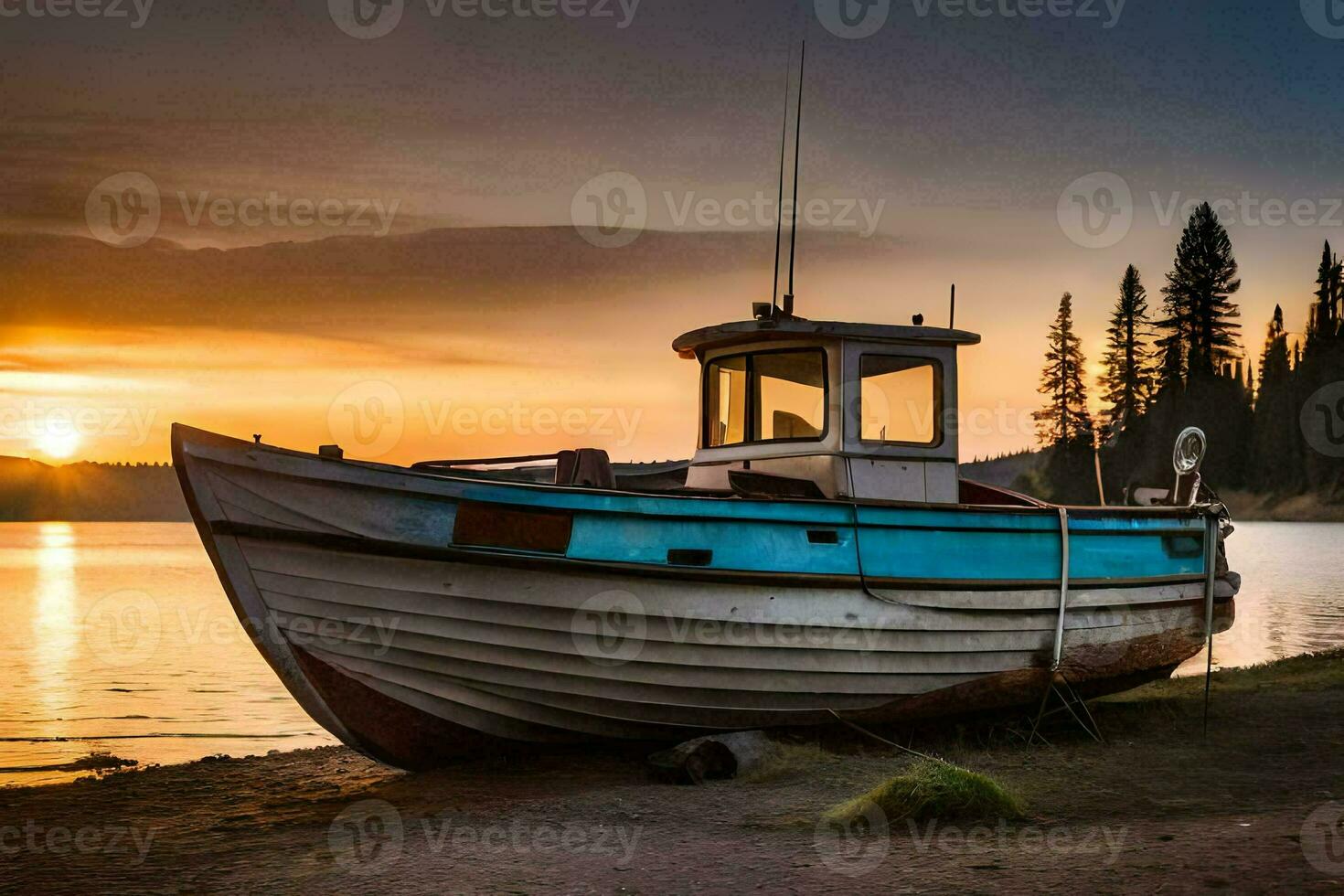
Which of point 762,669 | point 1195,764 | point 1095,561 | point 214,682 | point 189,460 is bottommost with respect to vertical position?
point 214,682

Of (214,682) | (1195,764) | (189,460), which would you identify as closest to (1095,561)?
(1195,764)

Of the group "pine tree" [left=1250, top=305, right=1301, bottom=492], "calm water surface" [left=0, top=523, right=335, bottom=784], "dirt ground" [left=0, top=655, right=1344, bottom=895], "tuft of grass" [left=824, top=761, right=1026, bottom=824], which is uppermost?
"pine tree" [left=1250, top=305, right=1301, bottom=492]

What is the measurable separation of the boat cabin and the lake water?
7.55 metres

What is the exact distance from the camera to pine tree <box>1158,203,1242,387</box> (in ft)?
293

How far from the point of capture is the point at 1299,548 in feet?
234

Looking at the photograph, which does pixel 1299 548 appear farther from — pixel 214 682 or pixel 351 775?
pixel 351 775

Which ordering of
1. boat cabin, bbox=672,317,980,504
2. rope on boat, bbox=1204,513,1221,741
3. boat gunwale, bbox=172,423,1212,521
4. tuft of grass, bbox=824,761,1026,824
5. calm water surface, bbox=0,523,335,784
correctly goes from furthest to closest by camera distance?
calm water surface, bbox=0,523,335,784 → rope on boat, bbox=1204,513,1221,741 → boat cabin, bbox=672,317,980,504 → boat gunwale, bbox=172,423,1212,521 → tuft of grass, bbox=824,761,1026,824

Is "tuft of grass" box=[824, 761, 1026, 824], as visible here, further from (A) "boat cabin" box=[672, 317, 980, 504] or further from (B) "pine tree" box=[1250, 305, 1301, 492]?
(B) "pine tree" box=[1250, 305, 1301, 492]

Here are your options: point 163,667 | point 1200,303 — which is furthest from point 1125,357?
point 163,667

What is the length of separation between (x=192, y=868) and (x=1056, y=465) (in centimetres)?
8626

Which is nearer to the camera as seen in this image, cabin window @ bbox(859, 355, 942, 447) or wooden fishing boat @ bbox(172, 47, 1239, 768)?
wooden fishing boat @ bbox(172, 47, 1239, 768)

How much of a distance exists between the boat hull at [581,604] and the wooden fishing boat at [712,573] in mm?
17

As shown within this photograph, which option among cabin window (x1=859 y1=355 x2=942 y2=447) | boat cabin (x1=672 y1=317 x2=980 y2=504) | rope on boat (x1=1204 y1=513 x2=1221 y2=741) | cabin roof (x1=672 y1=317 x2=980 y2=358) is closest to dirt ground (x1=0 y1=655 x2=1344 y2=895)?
rope on boat (x1=1204 y1=513 x2=1221 y2=741)

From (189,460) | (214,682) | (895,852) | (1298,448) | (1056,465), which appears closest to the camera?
(895,852)
